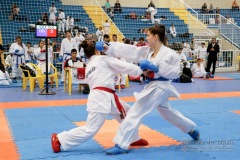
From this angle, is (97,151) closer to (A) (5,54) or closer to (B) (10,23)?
(A) (5,54)

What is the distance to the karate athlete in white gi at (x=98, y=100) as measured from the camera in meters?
4.25

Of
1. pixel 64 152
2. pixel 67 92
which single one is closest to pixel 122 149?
pixel 64 152

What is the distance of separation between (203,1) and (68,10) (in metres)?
10.7

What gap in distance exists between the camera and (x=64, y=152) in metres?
4.39

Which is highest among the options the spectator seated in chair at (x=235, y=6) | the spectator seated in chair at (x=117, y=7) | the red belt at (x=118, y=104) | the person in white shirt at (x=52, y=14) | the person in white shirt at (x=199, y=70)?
the spectator seated in chair at (x=235, y=6)

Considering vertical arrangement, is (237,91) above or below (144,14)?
below

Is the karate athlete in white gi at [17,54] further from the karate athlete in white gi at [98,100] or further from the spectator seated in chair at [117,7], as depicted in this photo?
the spectator seated in chair at [117,7]

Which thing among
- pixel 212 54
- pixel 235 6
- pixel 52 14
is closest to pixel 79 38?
pixel 52 14

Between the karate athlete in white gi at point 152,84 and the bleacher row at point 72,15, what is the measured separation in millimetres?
13080

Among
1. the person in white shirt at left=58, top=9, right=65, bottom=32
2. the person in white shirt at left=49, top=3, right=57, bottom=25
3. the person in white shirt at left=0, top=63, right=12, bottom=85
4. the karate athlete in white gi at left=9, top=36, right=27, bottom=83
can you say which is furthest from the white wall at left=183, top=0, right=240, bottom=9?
the person in white shirt at left=0, top=63, right=12, bottom=85

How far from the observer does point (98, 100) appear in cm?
428

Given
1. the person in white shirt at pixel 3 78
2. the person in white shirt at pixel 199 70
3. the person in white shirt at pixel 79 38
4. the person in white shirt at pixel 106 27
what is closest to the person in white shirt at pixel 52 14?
the person in white shirt at pixel 79 38

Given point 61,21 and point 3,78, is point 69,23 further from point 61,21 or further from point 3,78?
point 3,78

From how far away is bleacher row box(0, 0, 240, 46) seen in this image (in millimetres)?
17188
